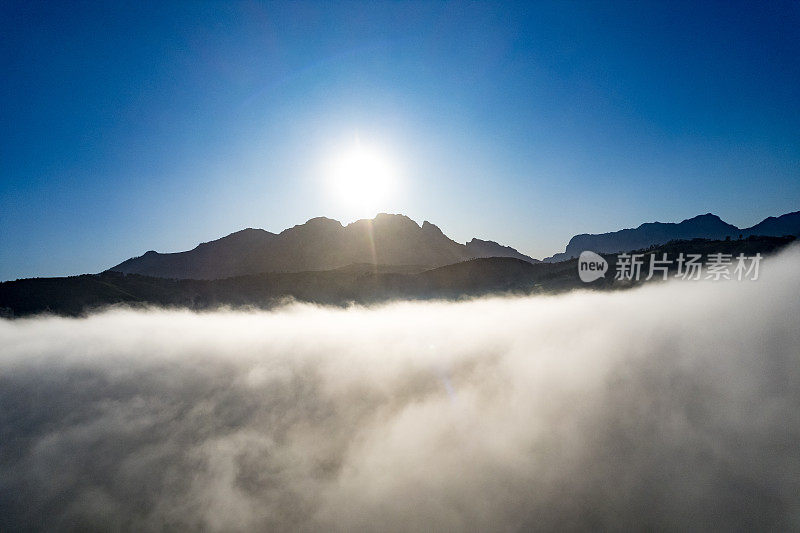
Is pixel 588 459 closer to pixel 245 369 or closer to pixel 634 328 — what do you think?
pixel 634 328

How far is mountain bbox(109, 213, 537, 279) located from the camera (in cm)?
13075

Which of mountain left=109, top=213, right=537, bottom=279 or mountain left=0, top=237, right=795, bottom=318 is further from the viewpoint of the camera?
mountain left=109, top=213, right=537, bottom=279

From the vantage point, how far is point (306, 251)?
13288 centimetres

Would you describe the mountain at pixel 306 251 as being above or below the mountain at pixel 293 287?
above

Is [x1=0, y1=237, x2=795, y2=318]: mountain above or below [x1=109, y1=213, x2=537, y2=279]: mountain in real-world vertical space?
below

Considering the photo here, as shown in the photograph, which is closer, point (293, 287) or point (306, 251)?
point (293, 287)

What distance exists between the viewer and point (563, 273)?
171 ft

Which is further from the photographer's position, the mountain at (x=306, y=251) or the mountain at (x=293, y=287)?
the mountain at (x=306, y=251)

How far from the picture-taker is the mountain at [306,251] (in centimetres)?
13075

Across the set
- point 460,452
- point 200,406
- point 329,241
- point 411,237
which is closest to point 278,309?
point 200,406

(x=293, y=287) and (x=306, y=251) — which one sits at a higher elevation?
(x=306, y=251)

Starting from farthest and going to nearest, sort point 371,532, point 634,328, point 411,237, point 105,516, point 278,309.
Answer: point 411,237, point 278,309, point 634,328, point 105,516, point 371,532

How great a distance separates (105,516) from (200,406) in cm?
760

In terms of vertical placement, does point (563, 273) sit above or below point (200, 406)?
above
